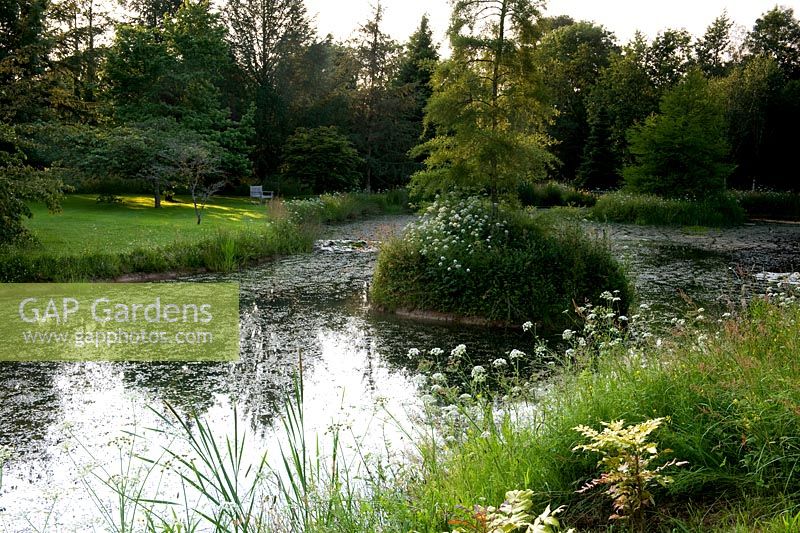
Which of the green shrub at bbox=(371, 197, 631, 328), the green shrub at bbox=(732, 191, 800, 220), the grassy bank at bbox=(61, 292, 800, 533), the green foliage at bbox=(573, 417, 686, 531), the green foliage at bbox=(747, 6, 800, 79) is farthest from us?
the green foliage at bbox=(747, 6, 800, 79)

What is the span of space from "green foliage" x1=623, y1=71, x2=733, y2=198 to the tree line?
3.2 inches

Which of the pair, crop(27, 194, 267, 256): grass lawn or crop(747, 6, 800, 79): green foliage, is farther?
crop(747, 6, 800, 79): green foliage

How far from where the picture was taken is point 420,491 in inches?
129

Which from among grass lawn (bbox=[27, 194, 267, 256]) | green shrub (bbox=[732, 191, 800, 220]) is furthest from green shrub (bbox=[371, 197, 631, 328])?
green shrub (bbox=[732, 191, 800, 220])

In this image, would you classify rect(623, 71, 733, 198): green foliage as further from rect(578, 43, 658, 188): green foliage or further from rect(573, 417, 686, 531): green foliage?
rect(573, 417, 686, 531): green foliage

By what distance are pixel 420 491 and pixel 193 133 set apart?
19246mm

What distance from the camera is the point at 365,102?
30406mm

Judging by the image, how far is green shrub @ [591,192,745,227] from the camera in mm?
21984

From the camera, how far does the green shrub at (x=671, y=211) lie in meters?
22.0

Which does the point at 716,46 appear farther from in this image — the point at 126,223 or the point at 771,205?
the point at 126,223

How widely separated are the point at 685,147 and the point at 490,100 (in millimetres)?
15283

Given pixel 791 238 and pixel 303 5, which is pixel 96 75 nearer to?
pixel 303 5

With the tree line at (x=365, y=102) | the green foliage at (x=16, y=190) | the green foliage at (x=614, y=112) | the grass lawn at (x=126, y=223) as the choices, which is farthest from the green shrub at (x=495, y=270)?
the green foliage at (x=614, y=112)

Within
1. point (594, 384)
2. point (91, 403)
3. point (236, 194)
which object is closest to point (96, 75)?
point (236, 194)
